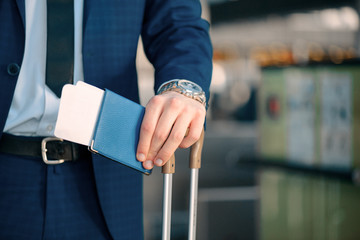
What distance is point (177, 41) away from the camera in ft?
3.09

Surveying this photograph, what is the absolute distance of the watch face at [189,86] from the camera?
0.82 m

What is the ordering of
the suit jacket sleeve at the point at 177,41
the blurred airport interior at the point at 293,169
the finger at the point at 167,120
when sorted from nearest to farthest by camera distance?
the finger at the point at 167,120, the suit jacket sleeve at the point at 177,41, the blurred airport interior at the point at 293,169

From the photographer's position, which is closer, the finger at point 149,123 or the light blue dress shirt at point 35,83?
the finger at point 149,123

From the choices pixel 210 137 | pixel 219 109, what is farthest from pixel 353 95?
pixel 219 109

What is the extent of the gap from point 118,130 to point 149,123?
3.0 inches

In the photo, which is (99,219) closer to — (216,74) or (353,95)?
(353,95)

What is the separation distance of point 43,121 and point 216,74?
606 centimetres

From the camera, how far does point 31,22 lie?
0.99 metres

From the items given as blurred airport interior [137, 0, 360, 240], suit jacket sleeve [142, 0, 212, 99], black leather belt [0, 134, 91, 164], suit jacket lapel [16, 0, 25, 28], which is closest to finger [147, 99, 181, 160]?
suit jacket sleeve [142, 0, 212, 99]

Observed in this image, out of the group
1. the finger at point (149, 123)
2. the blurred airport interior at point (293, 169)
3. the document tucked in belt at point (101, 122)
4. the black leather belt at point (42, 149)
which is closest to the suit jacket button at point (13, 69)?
the black leather belt at point (42, 149)

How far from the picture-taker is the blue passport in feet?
2.56

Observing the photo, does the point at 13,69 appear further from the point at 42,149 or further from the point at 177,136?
the point at 177,136

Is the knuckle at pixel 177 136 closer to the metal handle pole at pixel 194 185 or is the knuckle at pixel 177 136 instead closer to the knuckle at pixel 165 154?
the knuckle at pixel 165 154

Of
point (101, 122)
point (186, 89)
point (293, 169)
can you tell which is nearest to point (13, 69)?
point (101, 122)
